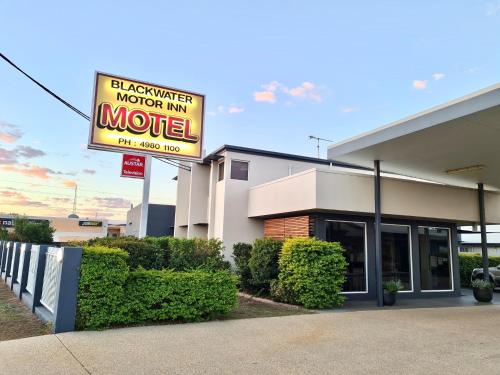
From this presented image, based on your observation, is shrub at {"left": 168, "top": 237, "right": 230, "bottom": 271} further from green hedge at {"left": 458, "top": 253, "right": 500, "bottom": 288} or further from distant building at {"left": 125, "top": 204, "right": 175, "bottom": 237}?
distant building at {"left": 125, "top": 204, "right": 175, "bottom": 237}

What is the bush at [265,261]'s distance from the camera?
11.8m

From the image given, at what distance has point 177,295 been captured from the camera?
766 cm

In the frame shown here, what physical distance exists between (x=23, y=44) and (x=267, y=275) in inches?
387

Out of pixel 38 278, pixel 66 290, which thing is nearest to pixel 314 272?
pixel 66 290

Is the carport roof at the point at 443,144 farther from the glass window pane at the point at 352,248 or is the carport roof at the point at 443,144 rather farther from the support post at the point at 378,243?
the glass window pane at the point at 352,248

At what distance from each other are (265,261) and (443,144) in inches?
230

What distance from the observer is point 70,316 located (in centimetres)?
656

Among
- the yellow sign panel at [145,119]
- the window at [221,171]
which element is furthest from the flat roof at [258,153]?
the yellow sign panel at [145,119]

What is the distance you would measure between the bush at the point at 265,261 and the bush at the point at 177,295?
3573 mm

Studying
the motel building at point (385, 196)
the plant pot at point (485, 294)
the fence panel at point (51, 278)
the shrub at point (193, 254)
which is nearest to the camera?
the fence panel at point (51, 278)

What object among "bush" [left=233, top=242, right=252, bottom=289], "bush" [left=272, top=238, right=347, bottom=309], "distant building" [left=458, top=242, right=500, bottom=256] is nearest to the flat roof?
"bush" [left=233, top=242, right=252, bottom=289]

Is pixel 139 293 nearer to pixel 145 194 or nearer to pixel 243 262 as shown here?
pixel 145 194

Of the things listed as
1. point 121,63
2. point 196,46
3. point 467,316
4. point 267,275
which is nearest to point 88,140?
point 121,63

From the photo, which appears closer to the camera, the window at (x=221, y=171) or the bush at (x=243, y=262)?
the bush at (x=243, y=262)
